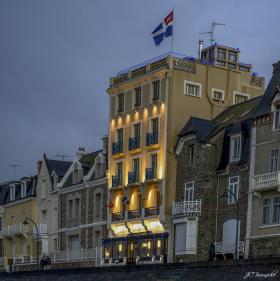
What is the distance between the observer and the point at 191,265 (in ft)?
178

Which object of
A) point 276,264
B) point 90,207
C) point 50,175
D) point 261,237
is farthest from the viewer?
point 50,175

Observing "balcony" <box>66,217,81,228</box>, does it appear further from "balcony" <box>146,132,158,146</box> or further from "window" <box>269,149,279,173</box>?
"window" <box>269,149,279,173</box>

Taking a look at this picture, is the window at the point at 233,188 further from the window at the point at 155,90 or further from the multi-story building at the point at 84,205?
the multi-story building at the point at 84,205

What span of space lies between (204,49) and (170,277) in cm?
3262

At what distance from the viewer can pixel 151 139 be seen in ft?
237

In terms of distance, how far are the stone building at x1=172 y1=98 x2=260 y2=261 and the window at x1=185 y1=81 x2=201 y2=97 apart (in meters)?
3.11

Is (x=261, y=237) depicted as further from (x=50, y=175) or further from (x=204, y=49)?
(x=50, y=175)

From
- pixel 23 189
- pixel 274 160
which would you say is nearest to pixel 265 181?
pixel 274 160

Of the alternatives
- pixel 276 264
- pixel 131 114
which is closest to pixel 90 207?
pixel 131 114

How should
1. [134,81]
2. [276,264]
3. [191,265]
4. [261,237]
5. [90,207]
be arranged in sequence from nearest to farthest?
[276,264]
[191,265]
[261,237]
[134,81]
[90,207]

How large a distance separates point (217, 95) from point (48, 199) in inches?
919

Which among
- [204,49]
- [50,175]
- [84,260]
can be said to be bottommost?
[84,260]

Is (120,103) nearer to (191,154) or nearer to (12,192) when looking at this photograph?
(191,154)

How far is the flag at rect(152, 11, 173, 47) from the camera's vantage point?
231 ft
